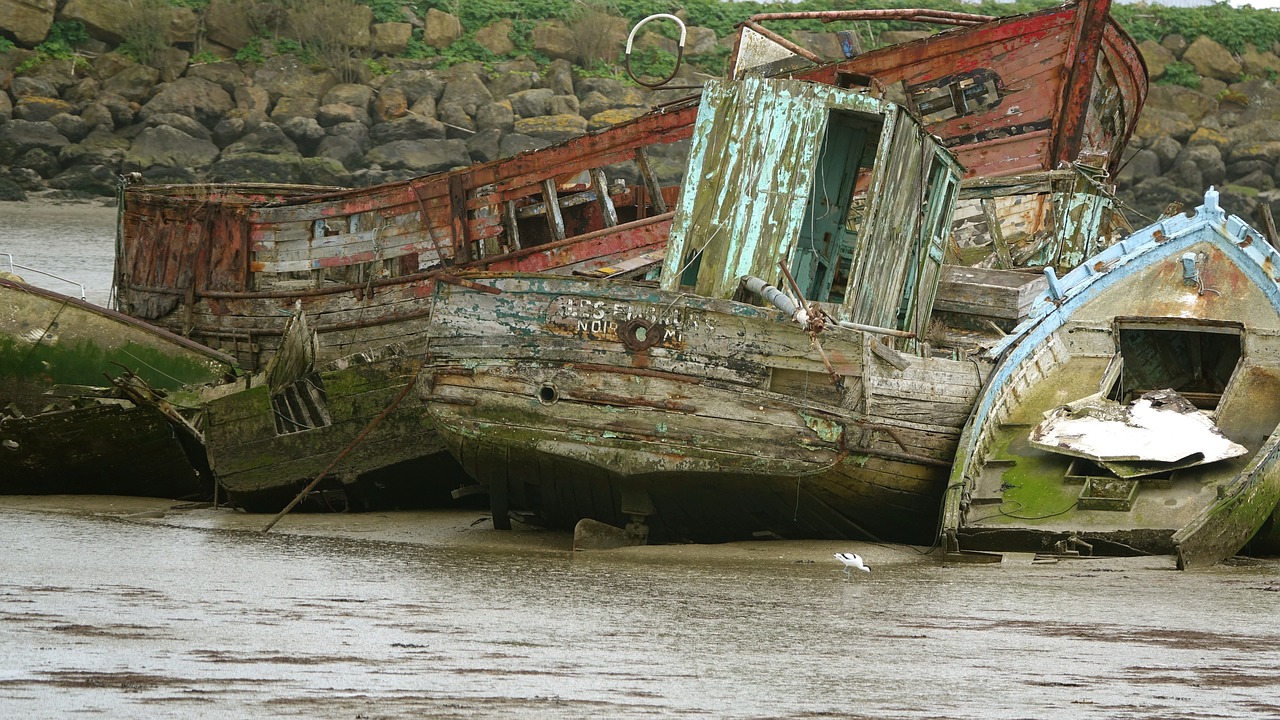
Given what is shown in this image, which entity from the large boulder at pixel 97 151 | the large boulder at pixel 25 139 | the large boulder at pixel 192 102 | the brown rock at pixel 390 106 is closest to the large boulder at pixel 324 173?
the brown rock at pixel 390 106

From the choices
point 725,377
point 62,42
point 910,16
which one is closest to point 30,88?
point 62,42

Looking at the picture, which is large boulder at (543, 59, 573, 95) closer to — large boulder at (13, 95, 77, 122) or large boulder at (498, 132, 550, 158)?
large boulder at (498, 132, 550, 158)

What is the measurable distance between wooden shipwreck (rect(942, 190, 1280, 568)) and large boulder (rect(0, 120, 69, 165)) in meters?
25.7

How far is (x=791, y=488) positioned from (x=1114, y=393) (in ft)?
10.4

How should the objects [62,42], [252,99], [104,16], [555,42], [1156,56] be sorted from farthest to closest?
1. [1156,56]
2. [555,42]
3. [104,16]
4. [62,42]
5. [252,99]

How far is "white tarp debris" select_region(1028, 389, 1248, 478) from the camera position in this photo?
9250 millimetres

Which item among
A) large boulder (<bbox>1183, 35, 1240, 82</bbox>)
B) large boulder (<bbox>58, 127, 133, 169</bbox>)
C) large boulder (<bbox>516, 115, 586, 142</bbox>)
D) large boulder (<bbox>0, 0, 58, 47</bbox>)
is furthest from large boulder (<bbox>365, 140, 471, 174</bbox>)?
large boulder (<bbox>1183, 35, 1240, 82</bbox>)

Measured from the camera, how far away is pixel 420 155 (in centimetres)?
3256

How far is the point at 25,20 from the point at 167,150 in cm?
670

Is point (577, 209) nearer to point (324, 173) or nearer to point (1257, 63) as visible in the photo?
point (324, 173)

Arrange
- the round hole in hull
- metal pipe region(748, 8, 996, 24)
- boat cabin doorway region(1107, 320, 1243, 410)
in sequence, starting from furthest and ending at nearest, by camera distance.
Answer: metal pipe region(748, 8, 996, 24) < boat cabin doorway region(1107, 320, 1243, 410) < the round hole in hull

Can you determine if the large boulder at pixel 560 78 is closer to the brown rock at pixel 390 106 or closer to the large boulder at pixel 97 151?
the brown rock at pixel 390 106

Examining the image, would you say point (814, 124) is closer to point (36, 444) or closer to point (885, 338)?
point (885, 338)

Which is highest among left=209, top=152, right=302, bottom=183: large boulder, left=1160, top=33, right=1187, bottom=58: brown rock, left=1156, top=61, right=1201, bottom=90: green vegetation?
left=1160, top=33, right=1187, bottom=58: brown rock
